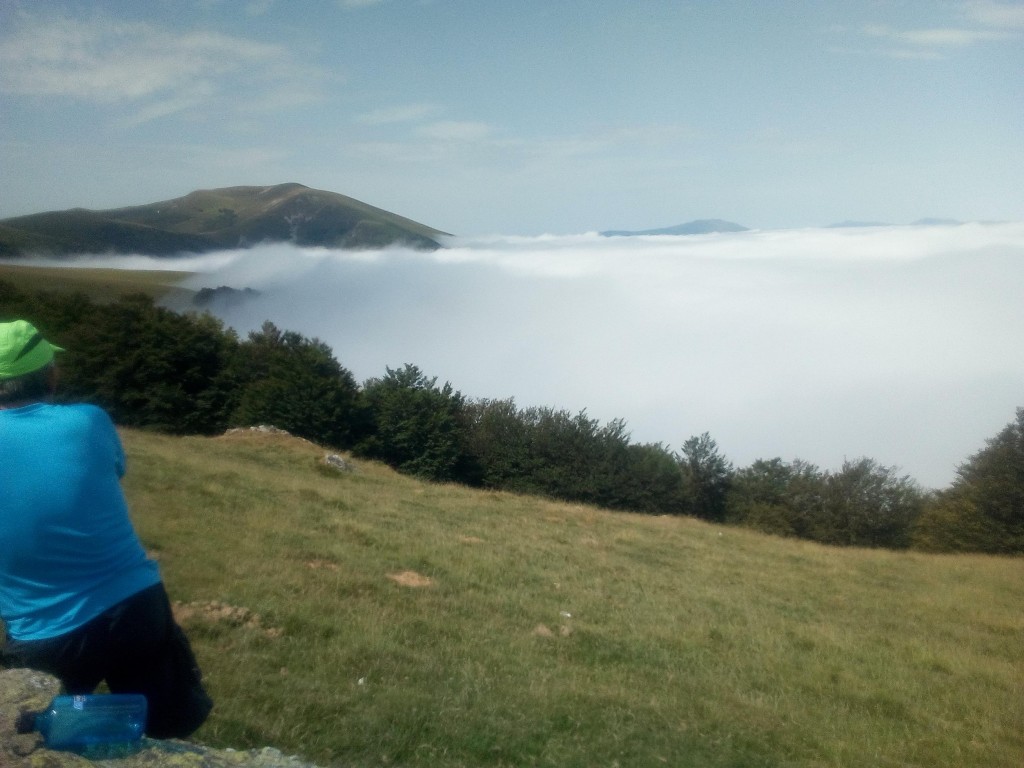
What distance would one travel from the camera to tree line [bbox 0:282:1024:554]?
4003 centimetres

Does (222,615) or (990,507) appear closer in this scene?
(222,615)

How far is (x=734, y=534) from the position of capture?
25609mm

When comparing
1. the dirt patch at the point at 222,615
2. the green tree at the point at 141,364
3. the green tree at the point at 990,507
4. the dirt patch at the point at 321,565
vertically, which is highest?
the dirt patch at the point at 222,615

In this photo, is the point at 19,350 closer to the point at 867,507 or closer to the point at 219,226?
the point at 867,507

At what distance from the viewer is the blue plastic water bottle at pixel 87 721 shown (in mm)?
2143

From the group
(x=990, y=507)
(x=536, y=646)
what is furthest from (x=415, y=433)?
(x=536, y=646)

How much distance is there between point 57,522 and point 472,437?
5177 cm

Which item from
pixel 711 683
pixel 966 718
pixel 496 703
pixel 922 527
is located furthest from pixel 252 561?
pixel 922 527

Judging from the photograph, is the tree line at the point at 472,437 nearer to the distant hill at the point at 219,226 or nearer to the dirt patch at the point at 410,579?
the distant hill at the point at 219,226

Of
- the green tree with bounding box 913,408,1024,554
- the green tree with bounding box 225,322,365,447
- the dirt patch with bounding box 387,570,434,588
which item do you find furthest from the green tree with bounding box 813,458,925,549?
the dirt patch with bounding box 387,570,434,588

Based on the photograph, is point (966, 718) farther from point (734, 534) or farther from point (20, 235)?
point (20, 235)

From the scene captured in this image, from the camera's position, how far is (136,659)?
290cm

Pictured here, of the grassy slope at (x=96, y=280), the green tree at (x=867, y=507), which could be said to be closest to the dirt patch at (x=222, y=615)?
the grassy slope at (x=96, y=280)

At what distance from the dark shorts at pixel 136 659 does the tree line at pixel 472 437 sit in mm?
39044
